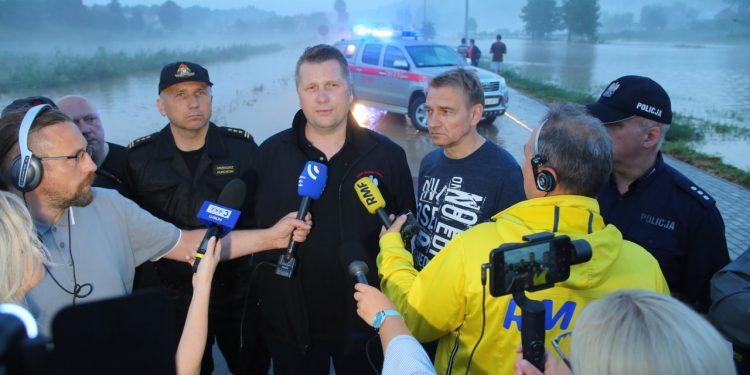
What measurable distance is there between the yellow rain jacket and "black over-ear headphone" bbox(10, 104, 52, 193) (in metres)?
1.55

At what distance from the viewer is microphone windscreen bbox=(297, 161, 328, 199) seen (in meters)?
2.40

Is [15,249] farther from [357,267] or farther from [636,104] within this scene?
[636,104]

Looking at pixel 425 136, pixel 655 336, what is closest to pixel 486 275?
pixel 655 336

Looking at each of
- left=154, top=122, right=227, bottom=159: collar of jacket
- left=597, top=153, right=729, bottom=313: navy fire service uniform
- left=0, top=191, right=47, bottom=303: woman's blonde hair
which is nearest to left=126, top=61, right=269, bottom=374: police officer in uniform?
left=154, top=122, right=227, bottom=159: collar of jacket

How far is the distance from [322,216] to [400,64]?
10996mm

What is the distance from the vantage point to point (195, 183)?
120 inches

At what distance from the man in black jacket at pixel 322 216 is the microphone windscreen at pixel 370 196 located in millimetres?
283

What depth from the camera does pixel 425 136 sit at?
12211 mm

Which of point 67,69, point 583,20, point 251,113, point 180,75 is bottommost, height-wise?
point 251,113

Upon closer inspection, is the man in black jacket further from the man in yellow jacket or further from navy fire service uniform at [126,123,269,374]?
the man in yellow jacket

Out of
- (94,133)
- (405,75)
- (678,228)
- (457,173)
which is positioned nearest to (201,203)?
(94,133)

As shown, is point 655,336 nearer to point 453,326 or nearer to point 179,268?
point 453,326

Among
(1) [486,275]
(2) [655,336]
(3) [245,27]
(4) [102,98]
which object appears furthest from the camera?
(3) [245,27]

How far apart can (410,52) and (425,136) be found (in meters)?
2.65
